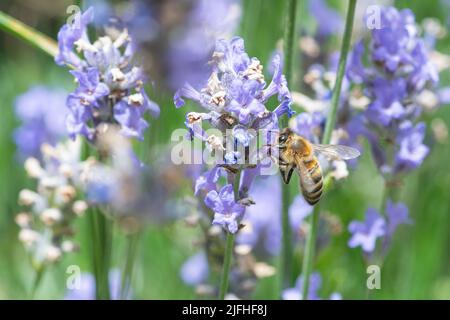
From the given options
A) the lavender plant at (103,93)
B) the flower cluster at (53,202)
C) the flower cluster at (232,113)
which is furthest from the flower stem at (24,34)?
the flower cluster at (232,113)

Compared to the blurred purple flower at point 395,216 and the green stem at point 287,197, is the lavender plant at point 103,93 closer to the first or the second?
the green stem at point 287,197

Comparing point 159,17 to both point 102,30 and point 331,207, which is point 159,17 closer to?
point 102,30

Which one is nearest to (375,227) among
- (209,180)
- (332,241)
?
(332,241)

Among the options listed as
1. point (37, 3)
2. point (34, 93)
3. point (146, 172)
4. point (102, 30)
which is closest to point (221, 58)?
point (146, 172)

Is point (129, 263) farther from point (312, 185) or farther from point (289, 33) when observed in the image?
point (289, 33)

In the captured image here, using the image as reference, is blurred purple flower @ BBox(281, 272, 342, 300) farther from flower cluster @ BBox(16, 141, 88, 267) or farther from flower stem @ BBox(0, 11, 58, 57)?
flower stem @ BBox(0, 11, 58, 57)
